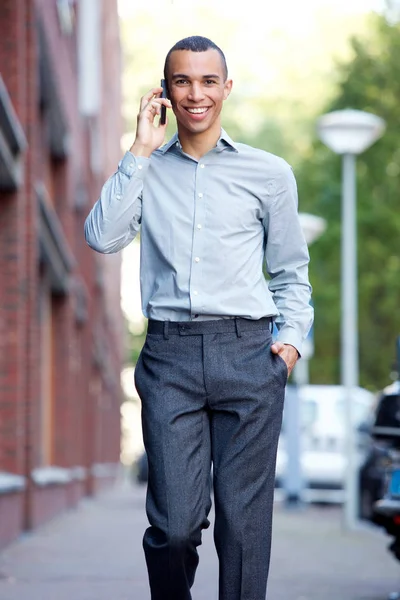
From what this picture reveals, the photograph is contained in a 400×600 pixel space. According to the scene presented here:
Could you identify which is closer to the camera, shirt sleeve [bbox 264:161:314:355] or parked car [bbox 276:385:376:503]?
shirt sleeve [bbox 264:161:314:355]

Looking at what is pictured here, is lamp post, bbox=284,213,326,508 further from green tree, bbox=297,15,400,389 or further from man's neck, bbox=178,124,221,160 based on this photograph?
man's neck, bbox=178,124,221,160

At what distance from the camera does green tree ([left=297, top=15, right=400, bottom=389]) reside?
31047 mm

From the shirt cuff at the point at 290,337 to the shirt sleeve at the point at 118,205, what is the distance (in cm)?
60

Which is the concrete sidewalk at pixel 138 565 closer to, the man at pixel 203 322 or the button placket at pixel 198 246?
the man at pixel 203 322

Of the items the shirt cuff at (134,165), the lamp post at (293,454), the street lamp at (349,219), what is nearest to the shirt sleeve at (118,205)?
the shirt cuff at (134,165)

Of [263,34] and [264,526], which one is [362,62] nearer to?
[263,34]

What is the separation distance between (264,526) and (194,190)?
110cm

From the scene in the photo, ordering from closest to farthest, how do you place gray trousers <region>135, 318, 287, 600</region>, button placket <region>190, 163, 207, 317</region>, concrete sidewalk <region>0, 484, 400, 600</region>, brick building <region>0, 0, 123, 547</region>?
gray trousers <region>135, 318, 287, 600</region>
button placket <region>190, 163, 207, 317</region>
concrete sidewalk <region>0, 484, 400, 600</region>
brick building <region>0, 0, 123, 547</region>

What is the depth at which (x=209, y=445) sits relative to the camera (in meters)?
4.61


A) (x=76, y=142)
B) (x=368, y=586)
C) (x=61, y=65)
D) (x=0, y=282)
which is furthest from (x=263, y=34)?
(x=368, y=586)

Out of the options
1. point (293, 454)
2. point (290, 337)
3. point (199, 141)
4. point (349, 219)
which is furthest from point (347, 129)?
point (290, 337)

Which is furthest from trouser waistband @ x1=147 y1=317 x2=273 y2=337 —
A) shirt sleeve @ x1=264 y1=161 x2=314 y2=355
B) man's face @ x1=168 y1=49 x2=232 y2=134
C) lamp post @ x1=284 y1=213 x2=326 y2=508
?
lamp post @ x1=284 y1=213 x2=326 y2=508

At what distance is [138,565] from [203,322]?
17.7 feet

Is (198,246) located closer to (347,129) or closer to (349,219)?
(349,219)
